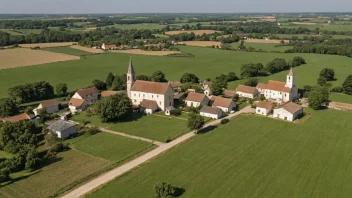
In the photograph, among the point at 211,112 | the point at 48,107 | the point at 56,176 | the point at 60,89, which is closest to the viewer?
the point at 56,176

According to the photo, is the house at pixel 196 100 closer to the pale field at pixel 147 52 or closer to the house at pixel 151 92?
the house at pixel 151 92

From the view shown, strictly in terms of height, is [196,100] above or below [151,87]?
below

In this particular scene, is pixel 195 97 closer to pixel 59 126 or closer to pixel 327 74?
pixel 59 126

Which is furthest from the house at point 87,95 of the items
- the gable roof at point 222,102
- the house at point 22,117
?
the gable roof at point 222,102

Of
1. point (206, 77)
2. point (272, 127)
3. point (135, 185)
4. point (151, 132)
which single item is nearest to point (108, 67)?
point (206, 77)

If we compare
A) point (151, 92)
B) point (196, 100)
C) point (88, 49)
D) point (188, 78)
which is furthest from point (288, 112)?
point (88, 49)

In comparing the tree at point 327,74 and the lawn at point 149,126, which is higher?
the tree at point 327,74
